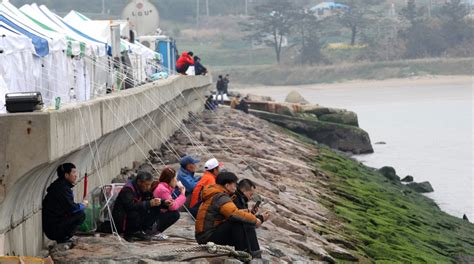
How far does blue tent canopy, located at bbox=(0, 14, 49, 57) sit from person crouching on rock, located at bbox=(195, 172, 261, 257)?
4925mm

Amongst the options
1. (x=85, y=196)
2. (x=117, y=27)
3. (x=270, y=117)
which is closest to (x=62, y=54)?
(x=85, y=196)

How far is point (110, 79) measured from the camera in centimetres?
2494

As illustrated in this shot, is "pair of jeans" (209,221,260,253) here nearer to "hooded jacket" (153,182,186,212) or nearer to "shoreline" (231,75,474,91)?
"hooded jacket" (153,182,186,212)

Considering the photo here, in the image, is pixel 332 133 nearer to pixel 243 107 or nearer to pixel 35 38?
pixel 243 107

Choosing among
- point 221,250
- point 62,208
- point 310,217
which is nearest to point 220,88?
point 310,217

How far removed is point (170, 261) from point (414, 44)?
11029 centimetres

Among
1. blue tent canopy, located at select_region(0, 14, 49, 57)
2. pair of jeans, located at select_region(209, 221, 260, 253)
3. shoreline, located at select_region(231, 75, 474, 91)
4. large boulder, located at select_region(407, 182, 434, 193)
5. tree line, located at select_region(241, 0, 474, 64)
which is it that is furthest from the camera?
tree line, located at select_region(241, 0, 474, 64)

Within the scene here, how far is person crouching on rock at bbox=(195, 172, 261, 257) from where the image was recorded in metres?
12.4

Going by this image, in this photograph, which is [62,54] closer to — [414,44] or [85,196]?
[85,196]

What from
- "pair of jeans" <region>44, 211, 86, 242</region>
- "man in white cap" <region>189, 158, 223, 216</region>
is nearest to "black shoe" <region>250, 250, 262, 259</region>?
"man in white cap" <region>189, 158, 223, 216</region>

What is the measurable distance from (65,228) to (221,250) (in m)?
1.48

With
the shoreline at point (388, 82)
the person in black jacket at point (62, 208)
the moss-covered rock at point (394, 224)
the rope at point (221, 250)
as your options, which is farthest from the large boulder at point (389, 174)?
the shoreline at point (388, 82)

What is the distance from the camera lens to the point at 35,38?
16953 millimetres

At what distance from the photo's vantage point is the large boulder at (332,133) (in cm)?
4778
